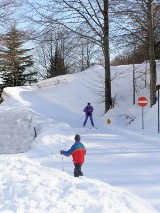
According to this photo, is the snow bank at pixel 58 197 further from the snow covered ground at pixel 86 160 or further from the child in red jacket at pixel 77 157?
the child in red jacket at pixel 77 157

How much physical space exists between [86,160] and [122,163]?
132 cm

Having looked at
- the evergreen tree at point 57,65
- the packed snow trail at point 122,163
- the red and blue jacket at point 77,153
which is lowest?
the packed snow trail at point 122,163

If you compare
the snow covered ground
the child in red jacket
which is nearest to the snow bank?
the snow covered ground

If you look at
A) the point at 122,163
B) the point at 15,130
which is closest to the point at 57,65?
the point at 15,130

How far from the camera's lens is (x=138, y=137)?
17781mm

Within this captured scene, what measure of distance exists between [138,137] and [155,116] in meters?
3.06

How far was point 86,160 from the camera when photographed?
1274 cm

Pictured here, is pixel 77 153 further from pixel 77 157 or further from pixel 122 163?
pixel 122 163

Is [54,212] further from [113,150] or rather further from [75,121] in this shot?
[75,121]

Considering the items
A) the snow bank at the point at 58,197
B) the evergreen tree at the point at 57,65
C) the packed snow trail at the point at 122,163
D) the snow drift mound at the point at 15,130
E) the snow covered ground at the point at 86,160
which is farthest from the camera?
the evergreen tree at the point at 57,65

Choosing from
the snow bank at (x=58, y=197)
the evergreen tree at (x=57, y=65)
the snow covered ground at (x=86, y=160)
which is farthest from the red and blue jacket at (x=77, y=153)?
the evergreen tree at (x=57, y=65)

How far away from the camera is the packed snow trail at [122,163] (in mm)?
9298

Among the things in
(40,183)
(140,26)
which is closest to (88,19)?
(140,26)

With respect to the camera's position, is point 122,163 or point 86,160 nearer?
point 122,163
